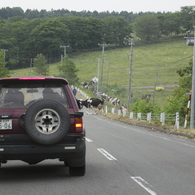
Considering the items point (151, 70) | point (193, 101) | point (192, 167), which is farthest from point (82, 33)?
point (192, 167)

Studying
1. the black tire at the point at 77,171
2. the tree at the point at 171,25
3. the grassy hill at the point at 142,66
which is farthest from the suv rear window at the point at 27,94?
the tree at the point at 171,25

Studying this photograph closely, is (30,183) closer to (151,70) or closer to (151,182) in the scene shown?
(151,182)

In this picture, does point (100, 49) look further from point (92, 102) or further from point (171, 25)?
point (92, 102)

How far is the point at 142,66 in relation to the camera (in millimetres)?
133875

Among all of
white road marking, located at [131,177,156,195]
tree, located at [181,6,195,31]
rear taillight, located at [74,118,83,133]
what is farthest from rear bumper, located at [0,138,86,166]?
tree, located at [181,6,195,31]

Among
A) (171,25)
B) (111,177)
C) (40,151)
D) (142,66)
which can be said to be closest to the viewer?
(40,151)

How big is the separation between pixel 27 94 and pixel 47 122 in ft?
2.95

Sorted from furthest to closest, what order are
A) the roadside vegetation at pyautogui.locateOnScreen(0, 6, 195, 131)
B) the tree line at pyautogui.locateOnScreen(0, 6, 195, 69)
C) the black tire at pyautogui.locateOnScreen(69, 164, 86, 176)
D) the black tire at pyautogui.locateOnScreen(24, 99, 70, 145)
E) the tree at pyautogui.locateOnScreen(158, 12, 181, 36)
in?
1. the tree at pyautogui.locateOnScreen(158, 12, 181, 36)
2. the tree line at pyautogui.locateOnScreen(0, 6, 195, 69)
3. the roadside vegetation at pyautogui.locateOnScreen(0, 6, 195, 131)
4. the black tire at pyautogui.locateOnScreen(69, 164, 86, 176)
5. the black tire at pyautogui.locateOnScreen(24, 99, 70, 145)

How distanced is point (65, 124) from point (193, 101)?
1963 centimetres

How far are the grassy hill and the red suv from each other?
69.9 meters

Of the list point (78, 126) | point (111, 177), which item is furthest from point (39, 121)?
point (111, 177)

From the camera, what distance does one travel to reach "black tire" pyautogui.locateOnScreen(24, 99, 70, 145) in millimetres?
8422

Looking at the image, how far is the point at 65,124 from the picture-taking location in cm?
852

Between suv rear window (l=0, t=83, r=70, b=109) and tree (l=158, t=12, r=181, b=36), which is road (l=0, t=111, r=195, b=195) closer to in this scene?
suv rear window (l=0, t=83, r=70, b=109)
